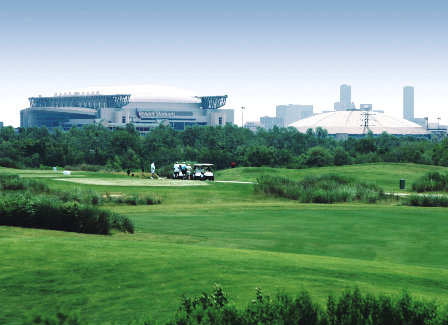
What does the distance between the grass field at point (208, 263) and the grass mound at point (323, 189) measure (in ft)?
39.2

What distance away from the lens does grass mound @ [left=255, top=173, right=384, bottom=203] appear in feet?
118

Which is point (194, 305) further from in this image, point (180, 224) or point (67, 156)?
point (67, 156)

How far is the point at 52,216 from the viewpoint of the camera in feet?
57.3

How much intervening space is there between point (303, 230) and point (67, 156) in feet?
317

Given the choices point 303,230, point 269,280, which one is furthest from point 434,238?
point 269,280

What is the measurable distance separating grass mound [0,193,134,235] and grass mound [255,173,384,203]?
783 inches

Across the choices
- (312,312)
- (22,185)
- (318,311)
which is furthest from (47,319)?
(22,185)

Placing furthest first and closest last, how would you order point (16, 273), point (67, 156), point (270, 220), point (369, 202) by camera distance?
1. point (67, 156)
2. point (369, 202)
3. point (270, 220)
4. point (16, 273)

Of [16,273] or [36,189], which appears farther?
[36,189]

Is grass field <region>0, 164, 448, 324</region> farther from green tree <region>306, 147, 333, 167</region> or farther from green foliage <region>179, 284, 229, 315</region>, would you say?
green tree <region>306, 147, 333, 167</region>

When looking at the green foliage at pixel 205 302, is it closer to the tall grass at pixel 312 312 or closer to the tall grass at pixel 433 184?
the tall grass at pixel 312 312

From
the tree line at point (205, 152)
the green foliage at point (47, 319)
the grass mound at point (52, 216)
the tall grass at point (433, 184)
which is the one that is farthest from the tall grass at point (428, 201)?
the tree line at point (205, 152)

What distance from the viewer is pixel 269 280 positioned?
9.89m

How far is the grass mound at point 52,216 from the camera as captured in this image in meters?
17.3
